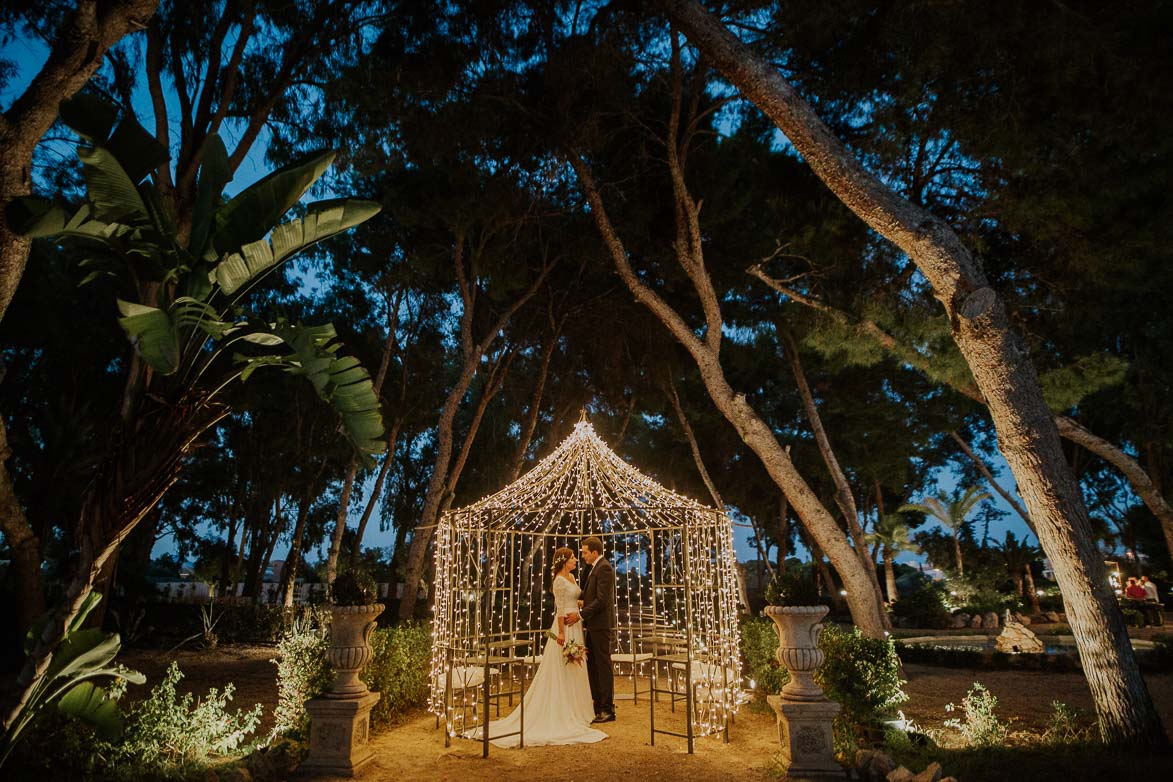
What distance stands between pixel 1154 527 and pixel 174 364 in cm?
2831

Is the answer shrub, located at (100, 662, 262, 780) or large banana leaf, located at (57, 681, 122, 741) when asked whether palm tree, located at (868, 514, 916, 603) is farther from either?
large banana leaf, located at (57, 681, 122, 741)

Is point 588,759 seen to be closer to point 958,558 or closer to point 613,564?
point 613,564

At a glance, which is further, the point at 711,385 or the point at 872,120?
the point at 711,385

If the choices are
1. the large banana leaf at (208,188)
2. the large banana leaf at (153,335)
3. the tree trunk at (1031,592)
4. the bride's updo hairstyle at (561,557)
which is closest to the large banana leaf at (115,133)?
the large banana leaf at (208,188)

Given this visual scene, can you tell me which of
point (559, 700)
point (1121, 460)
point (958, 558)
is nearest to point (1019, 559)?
point (958, 558)

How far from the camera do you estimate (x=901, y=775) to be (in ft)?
13.5

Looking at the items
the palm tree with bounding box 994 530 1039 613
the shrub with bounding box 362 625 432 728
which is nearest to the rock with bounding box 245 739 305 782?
the shrub with bounding box 362 625 432 728

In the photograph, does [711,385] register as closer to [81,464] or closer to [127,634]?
[81,464]

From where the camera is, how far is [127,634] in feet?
38.2

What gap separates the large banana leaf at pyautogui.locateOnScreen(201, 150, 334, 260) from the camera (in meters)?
3.86

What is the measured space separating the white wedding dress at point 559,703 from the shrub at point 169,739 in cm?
209

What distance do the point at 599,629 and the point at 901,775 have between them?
10.5ft

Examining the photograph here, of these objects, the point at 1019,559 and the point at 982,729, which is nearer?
the point at 982,729

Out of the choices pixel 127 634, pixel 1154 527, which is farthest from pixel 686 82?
pixel 1154 527
